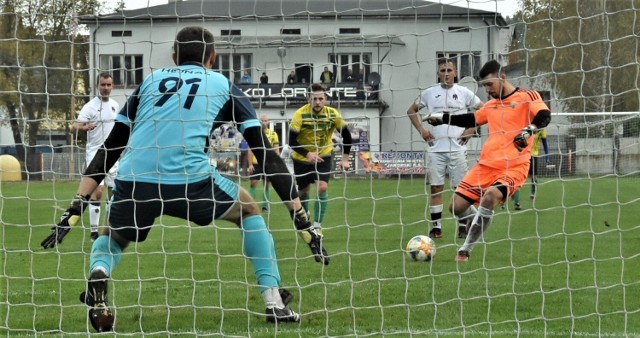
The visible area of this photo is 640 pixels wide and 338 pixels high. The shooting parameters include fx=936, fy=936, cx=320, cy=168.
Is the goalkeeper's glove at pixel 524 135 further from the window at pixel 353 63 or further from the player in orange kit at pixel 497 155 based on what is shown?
the window at pixel 353 63

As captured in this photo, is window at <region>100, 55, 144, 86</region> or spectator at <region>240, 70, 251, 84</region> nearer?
window at <region>100, 55, 144, 86</region>

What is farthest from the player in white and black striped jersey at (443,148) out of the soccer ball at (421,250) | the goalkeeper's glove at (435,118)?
the goalkeeper's glove at (435,118)

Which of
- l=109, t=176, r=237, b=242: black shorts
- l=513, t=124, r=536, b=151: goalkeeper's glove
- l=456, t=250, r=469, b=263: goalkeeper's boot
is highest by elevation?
l=513, t=124, r=536, b=151: goalkeeper's glove

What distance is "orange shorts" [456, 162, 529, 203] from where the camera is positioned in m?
8.56

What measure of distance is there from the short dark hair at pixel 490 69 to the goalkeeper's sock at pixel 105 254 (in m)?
3.09

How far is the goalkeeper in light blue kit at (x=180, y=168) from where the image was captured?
561cm

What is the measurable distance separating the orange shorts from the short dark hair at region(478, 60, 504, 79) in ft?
4.13

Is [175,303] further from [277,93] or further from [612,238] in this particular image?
[612,238]

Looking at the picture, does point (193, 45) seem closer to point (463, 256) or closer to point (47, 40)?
point (47, 40)

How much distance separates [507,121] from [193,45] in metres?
3.64

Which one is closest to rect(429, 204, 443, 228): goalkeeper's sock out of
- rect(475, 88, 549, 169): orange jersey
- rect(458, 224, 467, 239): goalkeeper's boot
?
rect(458, 224, 467, 239): goalkeeper's boot

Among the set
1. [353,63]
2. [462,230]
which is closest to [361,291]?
[353,63]

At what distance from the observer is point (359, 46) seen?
24.5ft

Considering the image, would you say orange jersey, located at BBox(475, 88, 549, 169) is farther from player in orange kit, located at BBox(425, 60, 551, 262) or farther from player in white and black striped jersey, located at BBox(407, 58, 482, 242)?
player in white and black striped jersey, located at BBox(407, 58, 482, 242)
